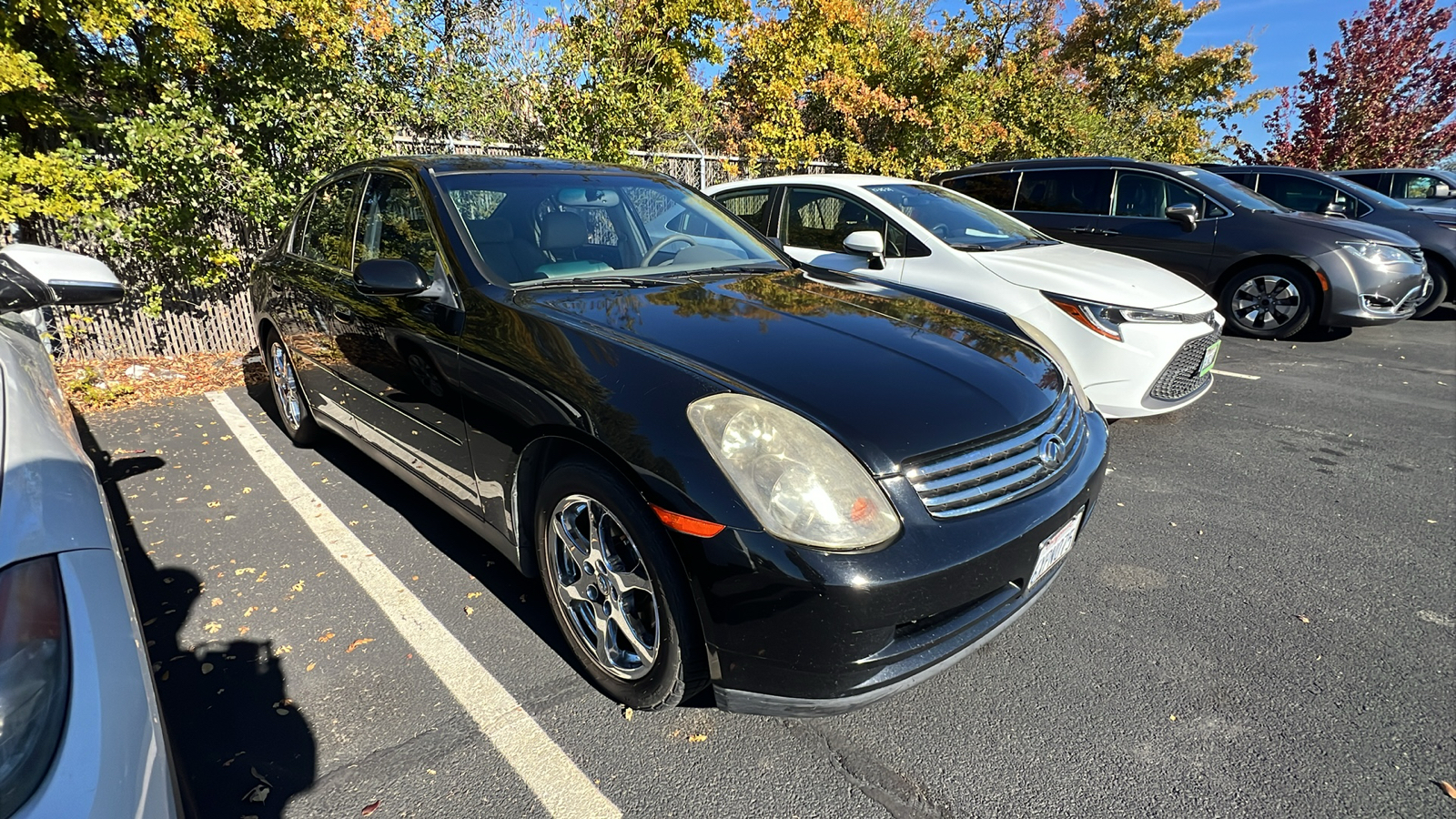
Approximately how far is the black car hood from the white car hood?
6.13 ft

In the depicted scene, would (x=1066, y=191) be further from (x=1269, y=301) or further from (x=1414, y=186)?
(x=1414, y=186)

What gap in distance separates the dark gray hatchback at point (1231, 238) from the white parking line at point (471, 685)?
23.7ft

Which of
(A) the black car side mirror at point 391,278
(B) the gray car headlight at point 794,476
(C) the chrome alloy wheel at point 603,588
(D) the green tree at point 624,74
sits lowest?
(C) the chrome alloy wheel at point 603,588

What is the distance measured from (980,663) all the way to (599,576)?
4.27ft

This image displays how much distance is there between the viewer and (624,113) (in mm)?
8359

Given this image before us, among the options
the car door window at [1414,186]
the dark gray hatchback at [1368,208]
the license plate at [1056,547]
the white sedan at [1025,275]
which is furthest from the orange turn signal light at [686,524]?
the car door window at [1414,186]

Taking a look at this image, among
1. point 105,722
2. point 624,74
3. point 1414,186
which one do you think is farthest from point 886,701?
point 1414,186

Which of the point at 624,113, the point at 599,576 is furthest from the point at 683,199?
the point at 624,113

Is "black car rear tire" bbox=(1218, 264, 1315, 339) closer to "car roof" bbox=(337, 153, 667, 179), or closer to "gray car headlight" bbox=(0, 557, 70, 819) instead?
"car roof" bbox=(337, 153, 667, 179)

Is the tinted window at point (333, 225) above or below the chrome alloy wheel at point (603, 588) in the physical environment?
above

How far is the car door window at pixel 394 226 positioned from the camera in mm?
2809

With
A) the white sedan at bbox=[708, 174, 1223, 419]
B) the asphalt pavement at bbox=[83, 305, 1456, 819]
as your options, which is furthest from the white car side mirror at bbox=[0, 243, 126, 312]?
the white sedan at bbox=[708, 174, 1223, 419]

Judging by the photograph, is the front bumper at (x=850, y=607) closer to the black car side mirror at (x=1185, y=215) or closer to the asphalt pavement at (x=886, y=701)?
the asphalt pavement at (x=886, y=701)

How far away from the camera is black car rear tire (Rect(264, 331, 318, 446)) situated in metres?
4.04
